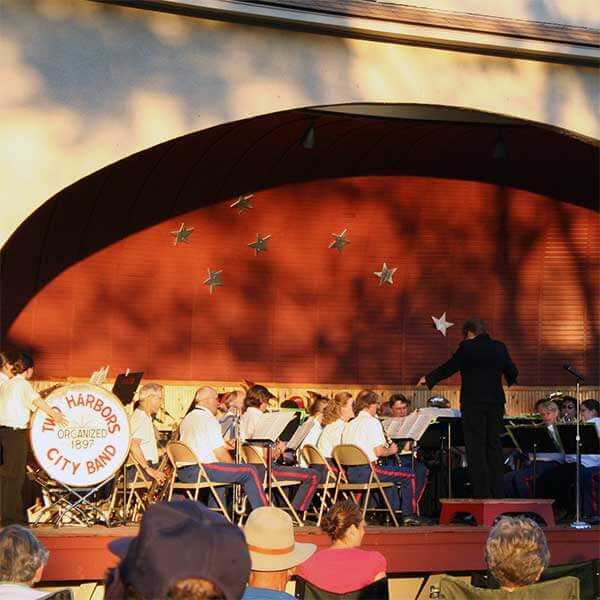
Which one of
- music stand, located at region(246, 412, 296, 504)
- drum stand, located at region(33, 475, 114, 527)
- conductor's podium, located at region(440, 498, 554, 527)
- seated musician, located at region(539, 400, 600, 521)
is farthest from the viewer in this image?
seated musician, located at region(539, 400, 600, 521)

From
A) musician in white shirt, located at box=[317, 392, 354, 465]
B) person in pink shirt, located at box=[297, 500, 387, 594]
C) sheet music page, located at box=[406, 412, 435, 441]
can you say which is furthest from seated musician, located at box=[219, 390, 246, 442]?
person in pink shirt, located at box=[297, 500, 387, 594]

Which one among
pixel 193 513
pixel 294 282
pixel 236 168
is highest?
pixel 236 168

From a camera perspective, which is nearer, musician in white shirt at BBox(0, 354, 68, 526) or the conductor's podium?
musician in white shirt at BBox(0, 354, 68, 526)

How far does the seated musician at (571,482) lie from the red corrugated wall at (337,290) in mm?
4354

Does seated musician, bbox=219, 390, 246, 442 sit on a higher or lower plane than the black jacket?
lower

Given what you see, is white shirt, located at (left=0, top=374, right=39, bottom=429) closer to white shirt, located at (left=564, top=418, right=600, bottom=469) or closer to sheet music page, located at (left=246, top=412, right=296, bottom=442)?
sheet music page, located at (left=246, top=412, right=296, bottom=442)

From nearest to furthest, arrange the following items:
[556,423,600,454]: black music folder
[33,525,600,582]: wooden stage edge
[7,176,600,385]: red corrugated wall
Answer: [33,525,600,582]: wooden stage edge, [556,423,600,454]: black music folder, [7,176,600,385]: red corrugated wall

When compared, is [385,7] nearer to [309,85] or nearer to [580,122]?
[309,85]

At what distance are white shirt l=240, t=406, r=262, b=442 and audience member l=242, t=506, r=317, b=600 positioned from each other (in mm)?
6166

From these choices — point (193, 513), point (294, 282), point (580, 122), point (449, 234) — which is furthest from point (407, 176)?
point (193, 513)

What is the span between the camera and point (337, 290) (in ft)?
52.1

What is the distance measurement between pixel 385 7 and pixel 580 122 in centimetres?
211

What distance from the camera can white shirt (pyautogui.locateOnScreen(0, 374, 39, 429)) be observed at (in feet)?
32.1

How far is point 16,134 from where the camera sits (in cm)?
931
